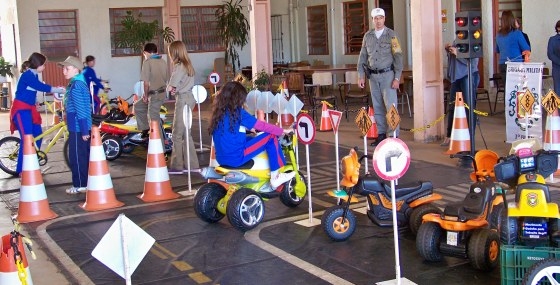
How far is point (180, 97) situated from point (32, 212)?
284 centimetres

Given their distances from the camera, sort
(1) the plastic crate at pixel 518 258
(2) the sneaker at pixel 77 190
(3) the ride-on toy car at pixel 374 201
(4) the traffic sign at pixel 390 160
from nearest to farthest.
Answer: (1) the plastic crate at pixel 518 258
(4) the traffic sign at pixel 390 160
(3) the ride-on toy car at pixel 374 201
(2) the sneaker at pixel 77 190

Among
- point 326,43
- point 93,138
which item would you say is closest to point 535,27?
point 326,43

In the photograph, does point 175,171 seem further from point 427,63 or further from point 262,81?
point 262,81

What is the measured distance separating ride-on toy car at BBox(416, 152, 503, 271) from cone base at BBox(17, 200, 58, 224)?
4.20 m

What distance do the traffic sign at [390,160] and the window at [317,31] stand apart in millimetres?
18788

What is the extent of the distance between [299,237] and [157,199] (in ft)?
8.25

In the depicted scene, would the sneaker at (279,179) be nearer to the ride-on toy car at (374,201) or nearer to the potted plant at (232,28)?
the ride-on toy car at (374,201)

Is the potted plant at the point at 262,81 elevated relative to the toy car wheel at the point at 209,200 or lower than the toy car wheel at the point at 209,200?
elevated

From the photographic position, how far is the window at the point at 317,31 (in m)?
24.0

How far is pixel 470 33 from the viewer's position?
987 centimetres

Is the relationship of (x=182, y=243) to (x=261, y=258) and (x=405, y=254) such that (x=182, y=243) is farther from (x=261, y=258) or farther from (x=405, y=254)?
(x=405, y=254)

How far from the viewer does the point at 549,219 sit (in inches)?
191

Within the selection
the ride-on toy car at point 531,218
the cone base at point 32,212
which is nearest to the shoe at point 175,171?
the cone base at point 32,212

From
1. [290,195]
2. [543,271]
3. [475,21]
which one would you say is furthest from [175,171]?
[543,271]
